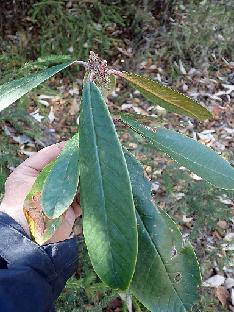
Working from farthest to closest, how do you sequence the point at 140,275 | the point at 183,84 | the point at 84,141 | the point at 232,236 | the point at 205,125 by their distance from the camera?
1. the point at 183,84
2. the point at 205,125
3. the point at 232,236
4. the point at 140,275
5. the point at 84,141

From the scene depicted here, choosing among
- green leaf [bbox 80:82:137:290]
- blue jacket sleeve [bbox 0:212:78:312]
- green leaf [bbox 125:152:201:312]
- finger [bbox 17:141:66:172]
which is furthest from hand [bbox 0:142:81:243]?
green leaf [bbox 80:82:137:290]

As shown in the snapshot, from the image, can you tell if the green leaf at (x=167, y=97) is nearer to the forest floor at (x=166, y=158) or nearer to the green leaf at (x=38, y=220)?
the green leaf at (x=38, y=220)

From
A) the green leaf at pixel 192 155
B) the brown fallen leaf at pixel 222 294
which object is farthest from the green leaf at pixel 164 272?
the brown fallen leaf at pixel 222 294

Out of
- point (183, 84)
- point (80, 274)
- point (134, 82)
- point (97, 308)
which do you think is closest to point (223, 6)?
point (183, 84)

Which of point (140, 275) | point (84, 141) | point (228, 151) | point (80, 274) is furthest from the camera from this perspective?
point (228, 151)

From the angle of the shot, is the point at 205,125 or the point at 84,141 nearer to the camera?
the point at 84,141

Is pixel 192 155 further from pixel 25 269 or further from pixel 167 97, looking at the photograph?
pixel 25 269

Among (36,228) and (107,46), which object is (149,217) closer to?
(36,228)
